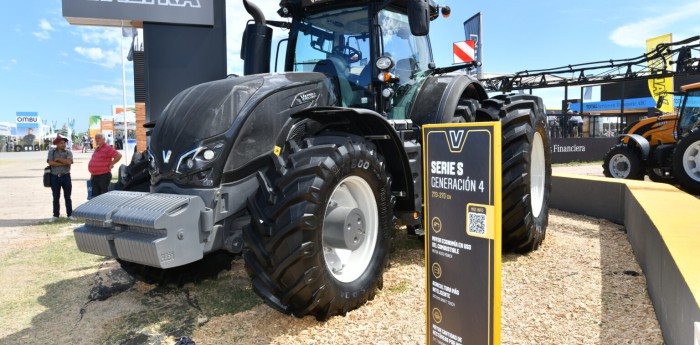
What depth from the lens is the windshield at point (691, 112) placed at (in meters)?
9.99

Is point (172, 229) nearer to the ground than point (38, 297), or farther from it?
farther from it

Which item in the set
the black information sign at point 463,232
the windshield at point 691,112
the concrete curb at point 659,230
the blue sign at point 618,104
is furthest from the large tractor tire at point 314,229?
the blue sign at point 618,104

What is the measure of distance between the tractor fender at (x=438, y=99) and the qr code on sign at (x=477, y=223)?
2536mm

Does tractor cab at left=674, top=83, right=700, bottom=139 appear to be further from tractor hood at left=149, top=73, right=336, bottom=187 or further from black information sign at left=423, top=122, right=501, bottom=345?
black information sign at left=423, top=122, right=501, bottom=345

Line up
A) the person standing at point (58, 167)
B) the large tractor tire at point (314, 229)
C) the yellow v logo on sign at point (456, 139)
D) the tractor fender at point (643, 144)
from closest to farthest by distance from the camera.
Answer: the yellow v logo on sign at point (456, 139), the large tractor tire at point (314, 229), the person standing at point (58, 167), the tractor fender at point (643, 144)

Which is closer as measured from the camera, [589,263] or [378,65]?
[378,65]

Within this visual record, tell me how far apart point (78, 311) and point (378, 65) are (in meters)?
3.23

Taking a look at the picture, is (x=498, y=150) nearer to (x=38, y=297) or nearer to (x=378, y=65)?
(x=378, y=65)

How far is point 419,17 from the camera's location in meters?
3.95

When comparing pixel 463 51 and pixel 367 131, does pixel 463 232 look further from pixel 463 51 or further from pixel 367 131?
pixel 463 51

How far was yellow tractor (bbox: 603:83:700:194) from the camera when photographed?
29.2 ft

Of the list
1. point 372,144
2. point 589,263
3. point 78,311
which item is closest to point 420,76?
point 372,144

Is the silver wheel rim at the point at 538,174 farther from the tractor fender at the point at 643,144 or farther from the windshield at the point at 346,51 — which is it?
the tractor fender at the point at 643,144

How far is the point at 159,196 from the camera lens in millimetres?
3203
